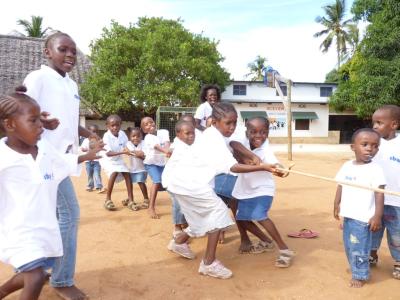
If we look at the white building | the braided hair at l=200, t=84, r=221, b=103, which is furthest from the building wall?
the braided hair at l=200, t=84, r=221, b=103

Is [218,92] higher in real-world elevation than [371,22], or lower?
lower

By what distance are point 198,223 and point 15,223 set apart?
166 centimetres

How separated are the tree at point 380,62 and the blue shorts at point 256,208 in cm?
1201

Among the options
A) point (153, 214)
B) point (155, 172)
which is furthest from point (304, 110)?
point (153, 214)

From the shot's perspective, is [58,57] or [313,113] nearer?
[58,57]

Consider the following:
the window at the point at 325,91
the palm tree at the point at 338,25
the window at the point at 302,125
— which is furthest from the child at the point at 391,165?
the palm tree at the point at 338,25

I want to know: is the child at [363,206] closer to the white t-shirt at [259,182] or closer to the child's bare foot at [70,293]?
the white t-shirt at [259,182]

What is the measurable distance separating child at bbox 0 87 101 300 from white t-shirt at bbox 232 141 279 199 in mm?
1974

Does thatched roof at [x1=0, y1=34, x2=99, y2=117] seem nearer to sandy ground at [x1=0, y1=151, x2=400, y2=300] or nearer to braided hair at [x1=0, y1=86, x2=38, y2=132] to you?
sandy ground at [x1=0, y1=151, x2=400, y2=300]

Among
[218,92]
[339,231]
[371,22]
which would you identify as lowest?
[339,231]

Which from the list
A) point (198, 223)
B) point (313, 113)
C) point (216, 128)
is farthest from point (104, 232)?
point (313, 113)

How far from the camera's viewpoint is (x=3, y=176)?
2.29 metres

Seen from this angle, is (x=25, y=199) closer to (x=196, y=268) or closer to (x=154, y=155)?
(x=196, y=268)

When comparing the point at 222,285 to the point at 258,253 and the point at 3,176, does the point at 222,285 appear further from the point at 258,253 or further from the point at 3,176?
the point at 3,176
